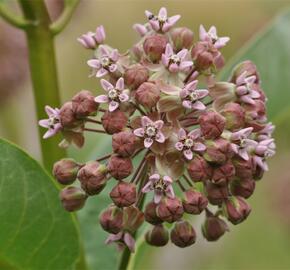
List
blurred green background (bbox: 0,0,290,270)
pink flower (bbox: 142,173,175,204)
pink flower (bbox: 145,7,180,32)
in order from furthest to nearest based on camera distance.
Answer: blurred green background (bbox: 0,0,290,270), pink flower (bbox: 145,7,180,32), pink flower (bbox: 142,173,175,204)

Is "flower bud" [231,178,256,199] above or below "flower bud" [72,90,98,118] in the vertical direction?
below

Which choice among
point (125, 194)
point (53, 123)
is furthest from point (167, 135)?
point (53, 123)

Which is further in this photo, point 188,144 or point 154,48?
point 154,48

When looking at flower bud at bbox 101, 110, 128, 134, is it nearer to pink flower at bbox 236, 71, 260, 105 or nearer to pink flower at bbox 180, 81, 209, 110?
pink flower at bbox 180, 81, 209, 110

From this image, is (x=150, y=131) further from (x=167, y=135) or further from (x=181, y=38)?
(x=181, y=38)

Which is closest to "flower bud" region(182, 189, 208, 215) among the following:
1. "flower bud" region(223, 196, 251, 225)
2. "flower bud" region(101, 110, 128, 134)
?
"flower bud" region(223, 196, 251, 225)

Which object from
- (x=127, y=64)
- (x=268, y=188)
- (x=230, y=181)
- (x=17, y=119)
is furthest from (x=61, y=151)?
(x=268, y=188)

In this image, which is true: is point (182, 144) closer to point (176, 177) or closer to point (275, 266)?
point (176, 177)
